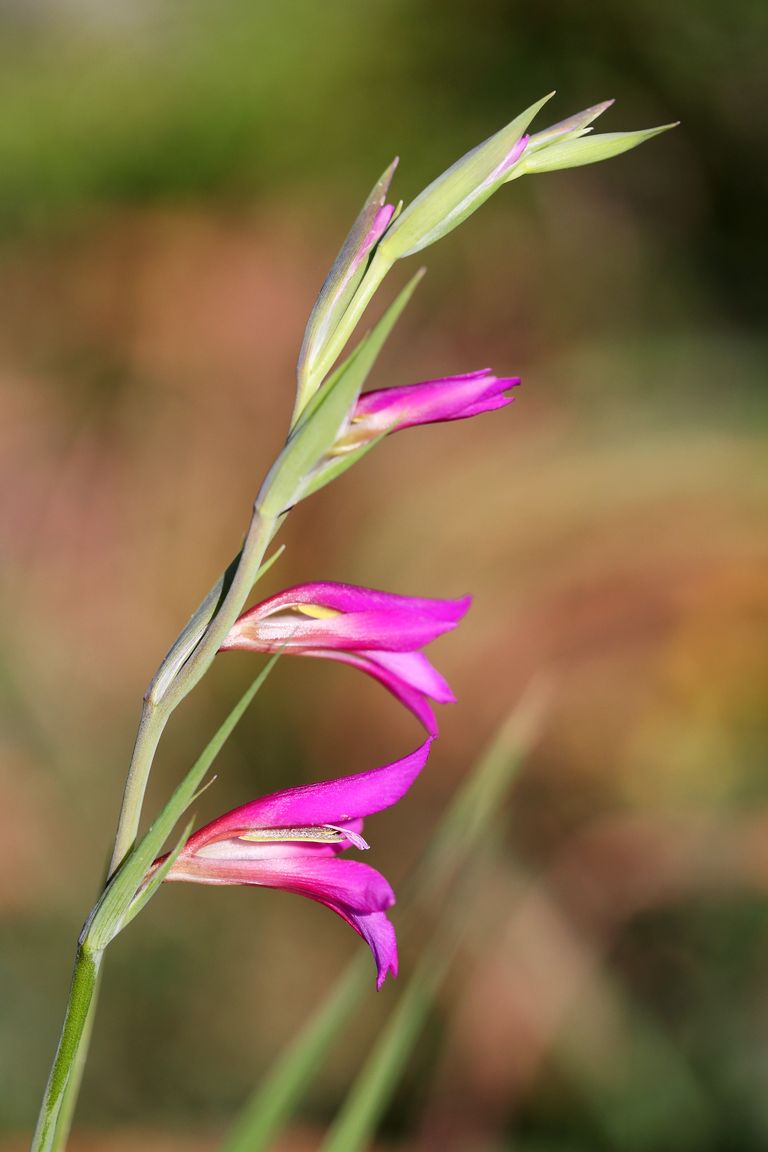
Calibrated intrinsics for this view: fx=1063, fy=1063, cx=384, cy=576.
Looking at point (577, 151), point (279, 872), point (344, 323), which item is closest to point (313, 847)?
point (279, 872)

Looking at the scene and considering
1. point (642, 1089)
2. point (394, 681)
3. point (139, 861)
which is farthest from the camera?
point (642, 1089)

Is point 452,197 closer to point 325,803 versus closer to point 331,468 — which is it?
point 331,468

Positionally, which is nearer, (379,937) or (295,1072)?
(379,937)

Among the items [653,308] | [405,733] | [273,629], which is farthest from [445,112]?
[273,629]

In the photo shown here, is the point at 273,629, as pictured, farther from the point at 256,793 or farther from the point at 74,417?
the point at 74,417

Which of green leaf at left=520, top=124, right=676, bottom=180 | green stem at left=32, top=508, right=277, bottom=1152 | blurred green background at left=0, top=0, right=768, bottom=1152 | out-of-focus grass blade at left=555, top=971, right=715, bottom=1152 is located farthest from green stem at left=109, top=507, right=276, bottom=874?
out-of-focus grass blade at left=555, top=971, right=715, bottom=1152

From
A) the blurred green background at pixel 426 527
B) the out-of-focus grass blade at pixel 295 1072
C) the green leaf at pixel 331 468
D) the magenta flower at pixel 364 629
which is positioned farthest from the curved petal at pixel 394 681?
the blurred green background at pixel 426 527

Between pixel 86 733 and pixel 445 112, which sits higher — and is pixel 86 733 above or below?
below
